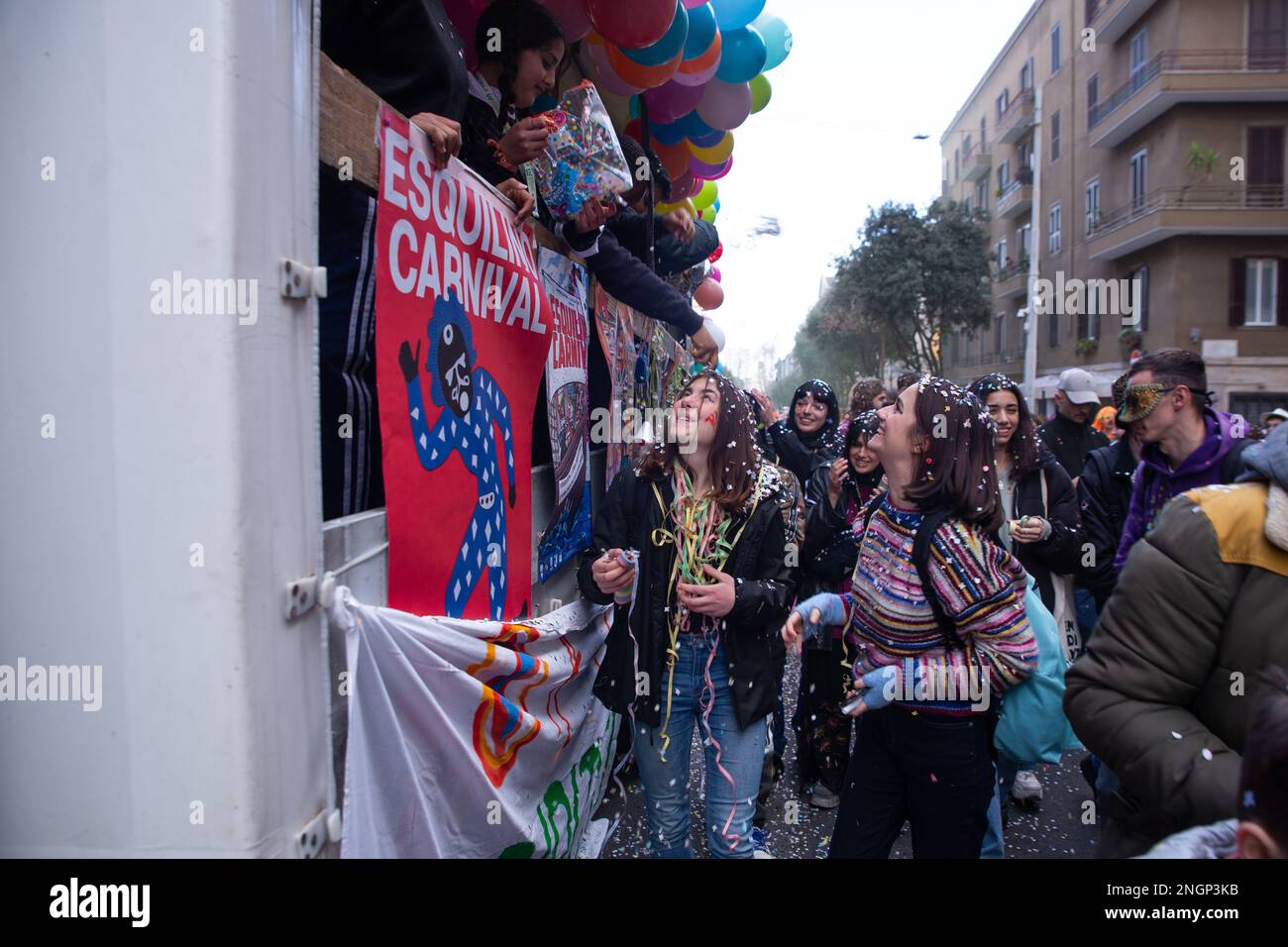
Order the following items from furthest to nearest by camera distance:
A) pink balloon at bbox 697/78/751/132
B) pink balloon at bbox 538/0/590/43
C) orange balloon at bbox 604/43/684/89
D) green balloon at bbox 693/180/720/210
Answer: green balloon at bbox 693/180/720/210 < pink balloon at bbox 697/78/751/132 < orange balloon at bbox 604/43/684/89 < pink balloon at bbox 538/0/590/43

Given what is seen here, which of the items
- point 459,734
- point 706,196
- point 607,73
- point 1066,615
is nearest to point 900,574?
point 459,734

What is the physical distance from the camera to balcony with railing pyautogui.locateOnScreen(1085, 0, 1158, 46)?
23844 mm

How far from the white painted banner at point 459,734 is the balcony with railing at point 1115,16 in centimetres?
2969

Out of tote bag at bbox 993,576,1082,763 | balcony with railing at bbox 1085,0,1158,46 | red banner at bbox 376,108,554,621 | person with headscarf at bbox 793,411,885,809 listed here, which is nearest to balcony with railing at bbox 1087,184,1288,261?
balcony with railing at bbox 1085,0,1158,46

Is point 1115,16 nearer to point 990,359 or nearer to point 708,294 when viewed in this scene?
point 990,359

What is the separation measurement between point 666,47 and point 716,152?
2.08 m

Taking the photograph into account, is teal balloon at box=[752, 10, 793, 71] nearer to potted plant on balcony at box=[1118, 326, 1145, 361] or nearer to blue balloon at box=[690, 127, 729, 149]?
blue balloon at box=[690, 127, 729, 149]

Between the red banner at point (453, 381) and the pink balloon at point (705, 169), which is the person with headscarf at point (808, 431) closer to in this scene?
the pink balloon at point (705, 169)

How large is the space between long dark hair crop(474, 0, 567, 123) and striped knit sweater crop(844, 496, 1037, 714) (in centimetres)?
201

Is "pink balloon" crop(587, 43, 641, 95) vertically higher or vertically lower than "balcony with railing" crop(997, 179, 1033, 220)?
lower

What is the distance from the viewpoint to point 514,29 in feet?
8.70

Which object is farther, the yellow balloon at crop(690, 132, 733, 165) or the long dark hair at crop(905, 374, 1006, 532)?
the yellow balloon at crop(690, 132, 733, 165)
